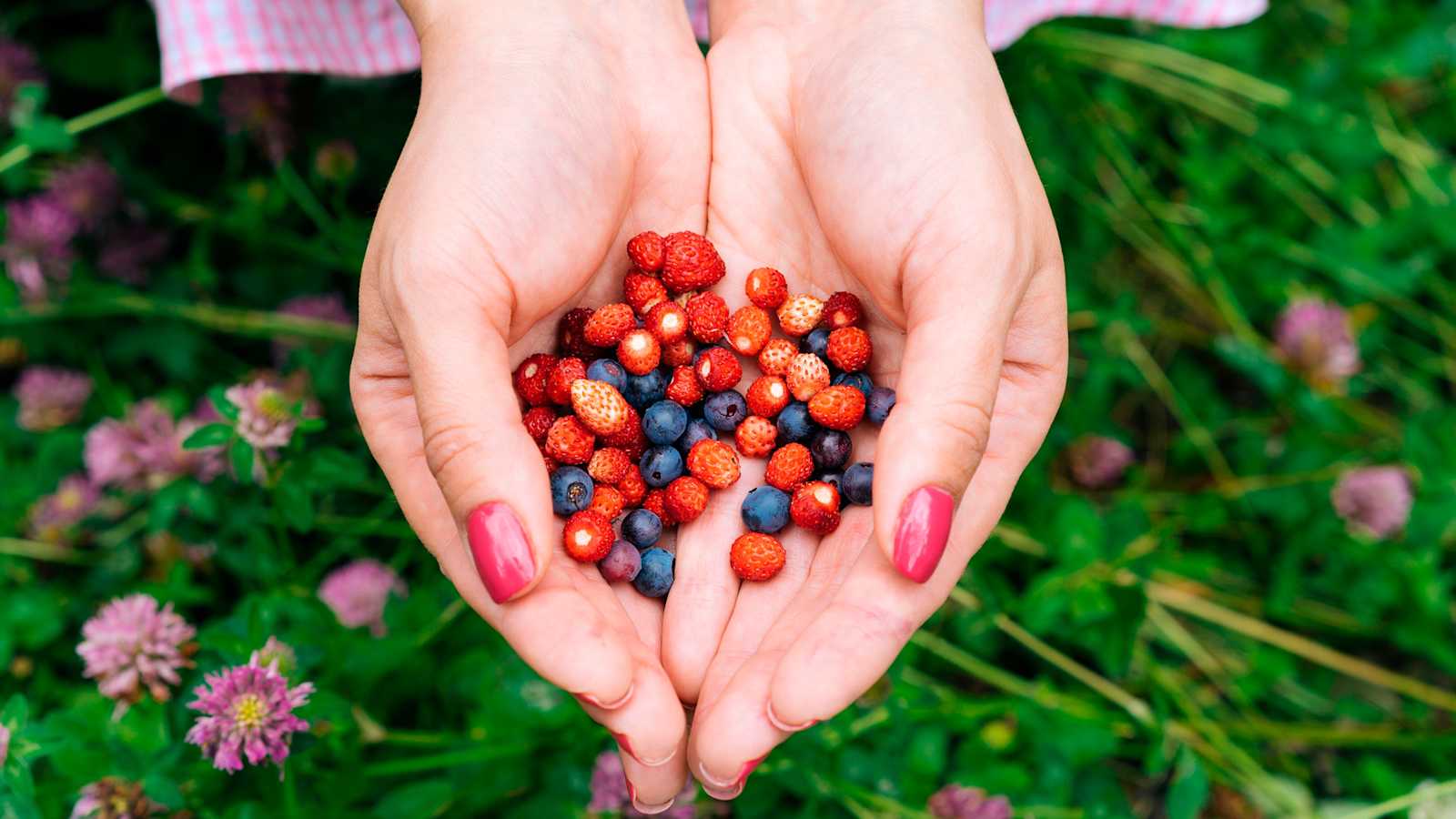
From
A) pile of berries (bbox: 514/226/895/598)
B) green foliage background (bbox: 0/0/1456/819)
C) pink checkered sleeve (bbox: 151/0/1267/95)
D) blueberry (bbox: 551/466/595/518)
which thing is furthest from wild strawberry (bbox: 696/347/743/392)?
pink checkered sleeve (bbox: 151/0/1267/95)

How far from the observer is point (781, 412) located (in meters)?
1.96

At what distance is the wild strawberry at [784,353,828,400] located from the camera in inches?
76.4

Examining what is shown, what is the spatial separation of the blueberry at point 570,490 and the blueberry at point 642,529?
8 cm

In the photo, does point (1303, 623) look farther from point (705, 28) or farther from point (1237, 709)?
point (705, 28)

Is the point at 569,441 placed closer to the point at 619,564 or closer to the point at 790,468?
the point at 619,564

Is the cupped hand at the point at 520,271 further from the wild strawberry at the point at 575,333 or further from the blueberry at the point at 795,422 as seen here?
the blueberry at the point at 795,422

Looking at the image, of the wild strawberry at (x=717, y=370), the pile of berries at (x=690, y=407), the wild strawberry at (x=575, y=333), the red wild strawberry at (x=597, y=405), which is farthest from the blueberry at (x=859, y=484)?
the wild strawberry at (x=575, y=333)

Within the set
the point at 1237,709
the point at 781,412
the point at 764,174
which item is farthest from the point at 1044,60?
the point at 1237,709

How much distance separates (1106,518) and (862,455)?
0.74m

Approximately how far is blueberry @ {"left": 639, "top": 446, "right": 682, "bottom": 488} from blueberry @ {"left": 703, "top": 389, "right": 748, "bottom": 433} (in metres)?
0.12

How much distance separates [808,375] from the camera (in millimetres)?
1945

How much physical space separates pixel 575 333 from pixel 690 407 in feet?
0.84

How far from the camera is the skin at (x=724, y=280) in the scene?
1.42m

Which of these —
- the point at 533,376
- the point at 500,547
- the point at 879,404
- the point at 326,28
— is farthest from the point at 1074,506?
the point at 326,28
